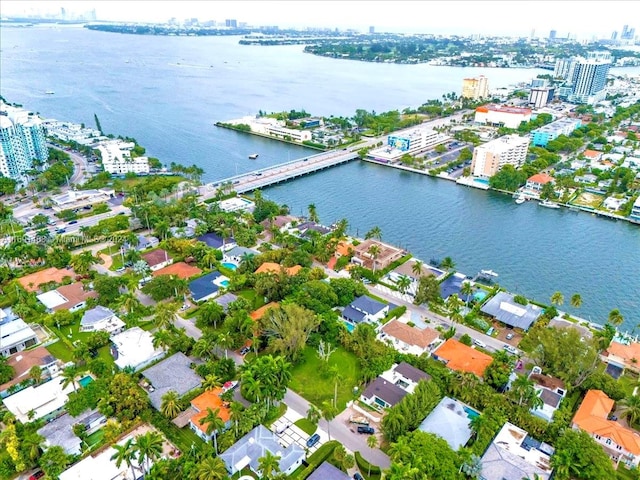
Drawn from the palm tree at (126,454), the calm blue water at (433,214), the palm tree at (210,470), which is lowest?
the calm blue water at (433,214)

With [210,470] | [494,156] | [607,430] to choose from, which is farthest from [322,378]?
[494,156]

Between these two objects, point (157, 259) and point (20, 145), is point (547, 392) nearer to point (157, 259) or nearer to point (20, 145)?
point (157, 259)

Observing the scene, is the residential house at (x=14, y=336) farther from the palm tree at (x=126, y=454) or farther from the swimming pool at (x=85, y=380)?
the palm tree at (x=126, y=454)

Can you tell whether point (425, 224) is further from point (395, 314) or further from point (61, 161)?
point (61, 161)

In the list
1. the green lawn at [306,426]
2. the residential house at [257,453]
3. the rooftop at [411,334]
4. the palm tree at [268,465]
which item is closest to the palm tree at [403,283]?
the rooftop at [411,334]

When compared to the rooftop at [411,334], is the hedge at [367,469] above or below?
below

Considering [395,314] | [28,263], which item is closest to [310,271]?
[395,314]
